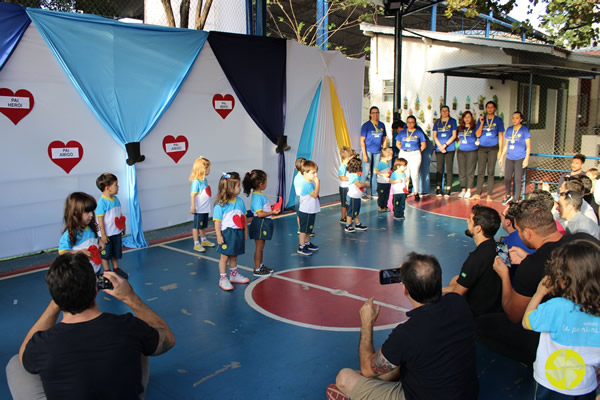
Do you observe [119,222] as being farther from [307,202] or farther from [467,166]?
[467,166]

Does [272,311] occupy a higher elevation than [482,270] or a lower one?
lower

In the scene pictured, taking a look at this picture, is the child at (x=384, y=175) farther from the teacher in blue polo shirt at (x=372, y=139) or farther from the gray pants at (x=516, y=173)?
the gray pants at (x=516, y=173)

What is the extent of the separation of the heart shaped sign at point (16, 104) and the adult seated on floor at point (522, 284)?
5.92 m

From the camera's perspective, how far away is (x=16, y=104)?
6.45m

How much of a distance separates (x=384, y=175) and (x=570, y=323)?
693cm

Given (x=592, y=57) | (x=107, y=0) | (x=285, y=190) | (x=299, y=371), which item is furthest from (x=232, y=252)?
(x=592, y=57)

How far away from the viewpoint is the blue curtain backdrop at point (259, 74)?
893 cm

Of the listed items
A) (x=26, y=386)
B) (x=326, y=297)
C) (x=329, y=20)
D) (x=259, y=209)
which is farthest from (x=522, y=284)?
(x=329, y=20)

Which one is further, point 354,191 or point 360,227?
point 360,227

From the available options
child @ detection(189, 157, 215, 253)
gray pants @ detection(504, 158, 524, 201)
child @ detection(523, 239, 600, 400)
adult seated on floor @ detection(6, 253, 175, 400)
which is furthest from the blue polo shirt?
adult seated on floor @ detection(6, 253, 175, 400)

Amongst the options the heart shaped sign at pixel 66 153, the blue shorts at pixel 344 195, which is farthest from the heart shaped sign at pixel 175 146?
the blue shorts at pixel 344 195

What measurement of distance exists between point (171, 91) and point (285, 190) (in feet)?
10.4

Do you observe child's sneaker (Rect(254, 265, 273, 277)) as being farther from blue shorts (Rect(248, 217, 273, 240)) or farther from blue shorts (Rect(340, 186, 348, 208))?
blue shorts (Rect(340, 186, 348, 208))

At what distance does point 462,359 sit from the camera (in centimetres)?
253
